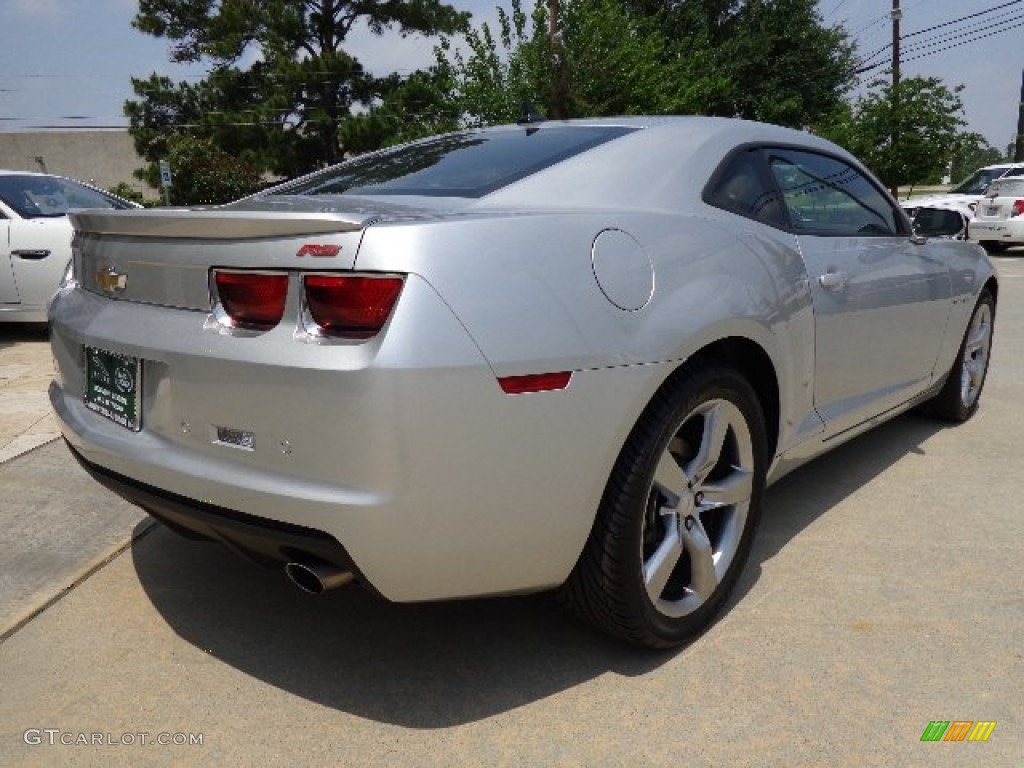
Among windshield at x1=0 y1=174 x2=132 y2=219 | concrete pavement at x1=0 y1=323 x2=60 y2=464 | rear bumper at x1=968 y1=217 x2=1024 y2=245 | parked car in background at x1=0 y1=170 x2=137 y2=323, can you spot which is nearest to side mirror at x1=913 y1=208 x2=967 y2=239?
concrete pavement at x1=0 y1=323 x2=60 y2=464

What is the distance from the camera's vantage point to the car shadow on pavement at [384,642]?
2227 millimetres

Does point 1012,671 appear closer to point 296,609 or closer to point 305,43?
point 296,609

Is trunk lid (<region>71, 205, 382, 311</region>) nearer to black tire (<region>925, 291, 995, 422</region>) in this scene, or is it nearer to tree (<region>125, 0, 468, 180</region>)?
black tire (<region>925, 291, 995, 422</region>)

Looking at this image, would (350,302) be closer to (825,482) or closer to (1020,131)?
(825,482)

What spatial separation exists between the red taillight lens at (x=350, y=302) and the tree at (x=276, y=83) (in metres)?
28.8

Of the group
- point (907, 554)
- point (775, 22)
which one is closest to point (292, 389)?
point (907, 554)

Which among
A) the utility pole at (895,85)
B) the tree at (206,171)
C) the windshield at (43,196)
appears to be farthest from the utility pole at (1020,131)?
the windshield at (43,196)

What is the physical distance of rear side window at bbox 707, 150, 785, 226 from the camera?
8.80 feet

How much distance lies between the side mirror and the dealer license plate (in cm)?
323

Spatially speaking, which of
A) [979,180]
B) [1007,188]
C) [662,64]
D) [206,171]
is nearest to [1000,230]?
[1007,188]

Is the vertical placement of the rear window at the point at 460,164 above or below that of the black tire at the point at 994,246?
above

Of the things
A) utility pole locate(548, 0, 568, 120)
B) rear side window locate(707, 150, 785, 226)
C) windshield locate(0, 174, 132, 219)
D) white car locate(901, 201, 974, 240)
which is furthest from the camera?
utility pole locate(548, 0, 568, 120)

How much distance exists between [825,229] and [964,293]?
55.6 inches

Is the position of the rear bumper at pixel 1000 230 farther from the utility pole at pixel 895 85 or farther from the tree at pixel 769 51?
the tree at pixel 769 51
